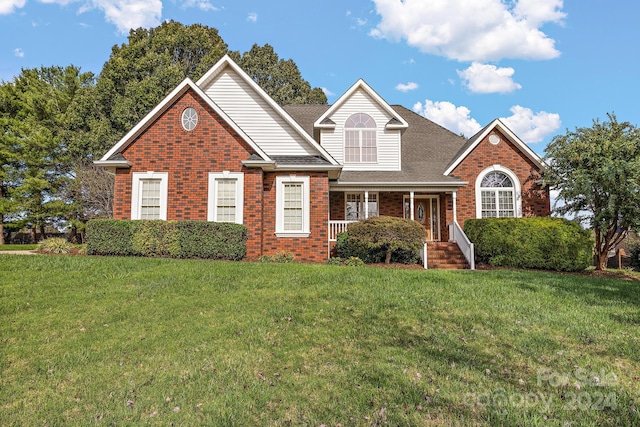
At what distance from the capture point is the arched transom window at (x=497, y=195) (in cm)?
1598

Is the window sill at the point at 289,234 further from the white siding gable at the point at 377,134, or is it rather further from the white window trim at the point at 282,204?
the white siding gable at the point at 377,134

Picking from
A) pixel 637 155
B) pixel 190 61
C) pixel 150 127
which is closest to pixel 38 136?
pixel 190 61

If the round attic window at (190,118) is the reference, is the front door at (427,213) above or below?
below

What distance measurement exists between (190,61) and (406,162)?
2507 cm

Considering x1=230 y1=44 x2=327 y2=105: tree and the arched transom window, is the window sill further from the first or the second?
x1=230 y1=44 x2=327 y2=105: tree

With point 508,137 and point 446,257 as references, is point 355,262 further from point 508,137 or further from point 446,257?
point 508,137

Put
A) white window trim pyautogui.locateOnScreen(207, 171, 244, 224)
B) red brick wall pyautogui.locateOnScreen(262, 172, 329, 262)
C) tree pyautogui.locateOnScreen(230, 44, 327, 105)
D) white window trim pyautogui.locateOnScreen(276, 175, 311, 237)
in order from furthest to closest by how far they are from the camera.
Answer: tree pyautogui.locateOnScreen(230, 44, 327, 105) < white window trim pyautogui.locateOnScreen(276, 175, 311, 237) < red brick wall pyautogui.locateOnScreen(262, 172, 329, 262) < white window trim pyautogui.locateOnScreen(207, 171, 244, 224)

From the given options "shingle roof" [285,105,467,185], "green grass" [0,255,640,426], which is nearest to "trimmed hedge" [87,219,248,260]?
"green grass" [0,255,640,426]

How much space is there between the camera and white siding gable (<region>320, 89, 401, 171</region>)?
16.5 meters

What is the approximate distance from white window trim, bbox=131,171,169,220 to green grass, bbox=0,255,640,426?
4994mm

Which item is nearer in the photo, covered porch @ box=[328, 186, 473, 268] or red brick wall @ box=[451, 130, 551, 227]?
covered porch @ box=[328, 186, 473, 268]

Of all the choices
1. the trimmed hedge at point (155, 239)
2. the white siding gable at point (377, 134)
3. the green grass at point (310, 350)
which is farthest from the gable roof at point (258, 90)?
the green grass at point (310, 350)

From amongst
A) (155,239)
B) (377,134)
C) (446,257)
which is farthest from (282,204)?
(446,257)

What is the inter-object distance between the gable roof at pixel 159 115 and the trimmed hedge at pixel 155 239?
263 centimetres
